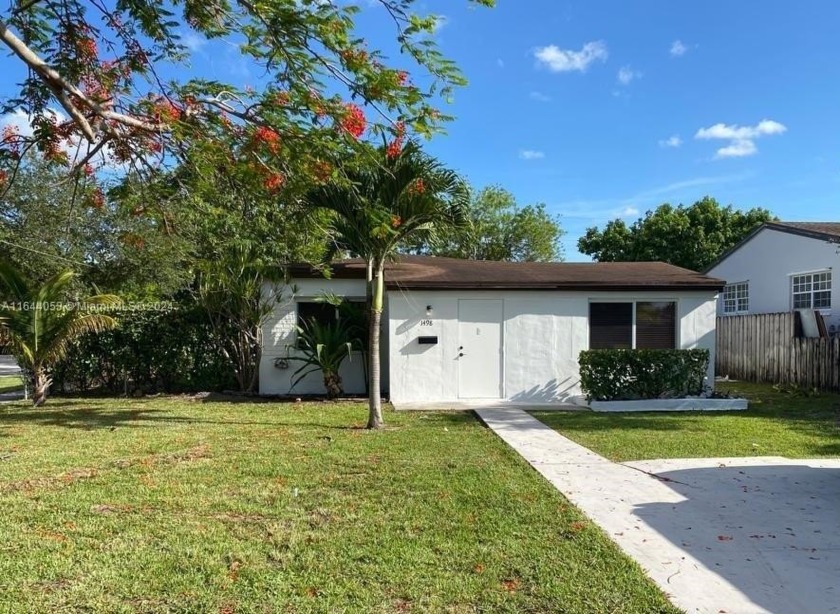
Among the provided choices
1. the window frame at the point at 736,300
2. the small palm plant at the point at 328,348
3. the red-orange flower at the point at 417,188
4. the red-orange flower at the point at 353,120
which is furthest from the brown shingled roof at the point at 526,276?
the window frame at the point at 736,300

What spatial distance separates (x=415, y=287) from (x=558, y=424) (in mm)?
4033

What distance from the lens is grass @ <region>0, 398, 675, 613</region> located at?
344 cm

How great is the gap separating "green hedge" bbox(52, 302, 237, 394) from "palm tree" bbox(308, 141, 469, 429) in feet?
17.7

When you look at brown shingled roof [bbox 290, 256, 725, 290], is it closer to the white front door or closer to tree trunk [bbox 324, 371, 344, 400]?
the white front door

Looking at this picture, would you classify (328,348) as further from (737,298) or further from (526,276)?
(737,298)

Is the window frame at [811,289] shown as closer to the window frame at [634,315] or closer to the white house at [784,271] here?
the white house at [784,271]

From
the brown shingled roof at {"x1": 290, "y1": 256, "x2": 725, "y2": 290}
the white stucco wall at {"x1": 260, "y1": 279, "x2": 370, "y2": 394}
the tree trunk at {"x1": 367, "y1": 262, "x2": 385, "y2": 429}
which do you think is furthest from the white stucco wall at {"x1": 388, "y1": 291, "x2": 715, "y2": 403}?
the tree trunk at {"x1": 367, "y1": 262, "x2": 385, "y2": 429}

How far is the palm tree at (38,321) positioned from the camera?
35.6 ft

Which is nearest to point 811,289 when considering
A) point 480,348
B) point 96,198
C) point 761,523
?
point 480,348

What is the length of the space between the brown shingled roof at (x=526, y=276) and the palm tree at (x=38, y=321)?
417 cm

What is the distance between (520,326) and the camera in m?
12.3

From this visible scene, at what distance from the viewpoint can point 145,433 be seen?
8.53 meters

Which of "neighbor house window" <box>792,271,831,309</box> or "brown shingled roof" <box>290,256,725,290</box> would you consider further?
"neighbor house window" <box>792,271,831,309</box>

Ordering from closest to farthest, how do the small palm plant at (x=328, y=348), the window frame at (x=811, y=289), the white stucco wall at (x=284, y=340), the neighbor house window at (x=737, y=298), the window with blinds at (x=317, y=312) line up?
the small palm plant at (x=328, y=348)
the white stucco wall at (x=284, y=340)
the window with blinds at (x=317, y=312)
the window frame at (x=811, y=289)
the neighbor house window at (x=737, y=298)
